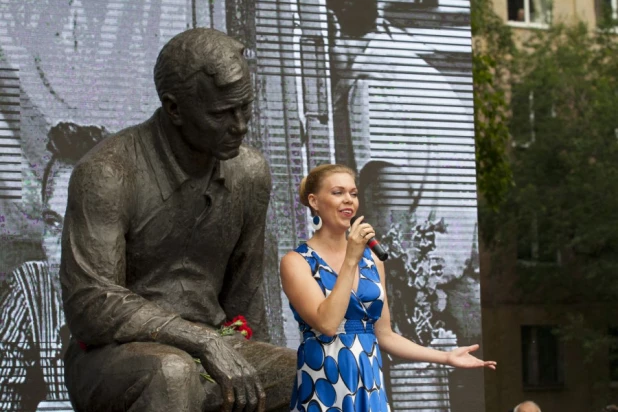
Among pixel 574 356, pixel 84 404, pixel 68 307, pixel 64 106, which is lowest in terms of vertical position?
pixel 574 356

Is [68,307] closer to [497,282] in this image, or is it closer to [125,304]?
[125,304]

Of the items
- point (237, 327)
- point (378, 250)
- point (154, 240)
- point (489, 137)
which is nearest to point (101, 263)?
point (154, 240)

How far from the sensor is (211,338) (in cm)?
372

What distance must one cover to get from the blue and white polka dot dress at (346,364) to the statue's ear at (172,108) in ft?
2.65

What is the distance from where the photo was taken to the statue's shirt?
3.84 m

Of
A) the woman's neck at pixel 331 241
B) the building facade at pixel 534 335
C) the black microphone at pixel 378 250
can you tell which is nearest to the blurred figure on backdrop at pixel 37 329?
the woman's neck at pixel 331 241

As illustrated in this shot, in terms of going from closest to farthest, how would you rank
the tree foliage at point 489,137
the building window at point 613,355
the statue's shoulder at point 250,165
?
the statue's shoulder at point 250,165, the tree foliage at point 489,137, the building window at point 613,355

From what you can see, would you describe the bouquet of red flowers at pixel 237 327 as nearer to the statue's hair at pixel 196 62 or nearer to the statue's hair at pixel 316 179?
the statue's hair at pixel 316 179

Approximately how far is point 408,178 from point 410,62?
884mm

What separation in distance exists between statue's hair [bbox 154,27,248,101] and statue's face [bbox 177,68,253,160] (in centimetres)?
2

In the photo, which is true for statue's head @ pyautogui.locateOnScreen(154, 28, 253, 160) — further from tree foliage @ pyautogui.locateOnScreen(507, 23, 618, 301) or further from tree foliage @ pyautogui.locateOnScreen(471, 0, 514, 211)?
tree foliage @ pyautogui.locateOnScreen(507, 23, 618, 301)

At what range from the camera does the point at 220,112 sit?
3.93m

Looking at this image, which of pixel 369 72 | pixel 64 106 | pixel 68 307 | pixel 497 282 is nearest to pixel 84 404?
pixel 68 307

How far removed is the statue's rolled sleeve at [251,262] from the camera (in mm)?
4324
